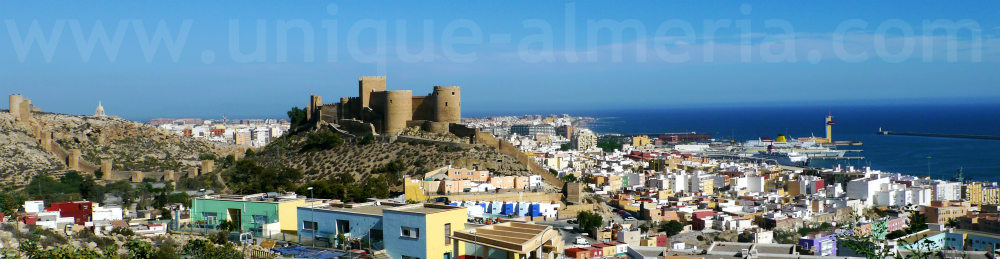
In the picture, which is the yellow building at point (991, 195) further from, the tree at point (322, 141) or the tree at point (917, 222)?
the tree at point (322, 141)

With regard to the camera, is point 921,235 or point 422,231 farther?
point 921,235

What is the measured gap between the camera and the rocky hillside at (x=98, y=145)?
73.2ft

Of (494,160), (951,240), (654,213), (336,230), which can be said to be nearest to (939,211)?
Result: (951,240)

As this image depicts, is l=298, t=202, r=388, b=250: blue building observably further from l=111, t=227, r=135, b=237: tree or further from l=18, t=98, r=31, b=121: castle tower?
l=18, t=98, r=31, b=121: castle tower

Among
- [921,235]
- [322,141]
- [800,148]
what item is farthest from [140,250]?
[800,148]

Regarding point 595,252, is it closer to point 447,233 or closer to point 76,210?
point 447,233

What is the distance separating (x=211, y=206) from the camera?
9305mm

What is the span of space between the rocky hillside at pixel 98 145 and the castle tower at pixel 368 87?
22.3 feet

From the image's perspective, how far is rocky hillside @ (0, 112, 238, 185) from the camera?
22297 millimetres

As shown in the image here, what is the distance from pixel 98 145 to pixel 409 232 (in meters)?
20.3

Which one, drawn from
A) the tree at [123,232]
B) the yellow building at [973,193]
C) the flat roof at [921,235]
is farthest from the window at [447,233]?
the yellow building at [973,193]

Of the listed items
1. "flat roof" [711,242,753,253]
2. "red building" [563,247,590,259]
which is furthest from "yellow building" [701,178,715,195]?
"red building" [563,247,590,259]

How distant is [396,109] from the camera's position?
64.2ft

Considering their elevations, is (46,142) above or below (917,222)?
above
